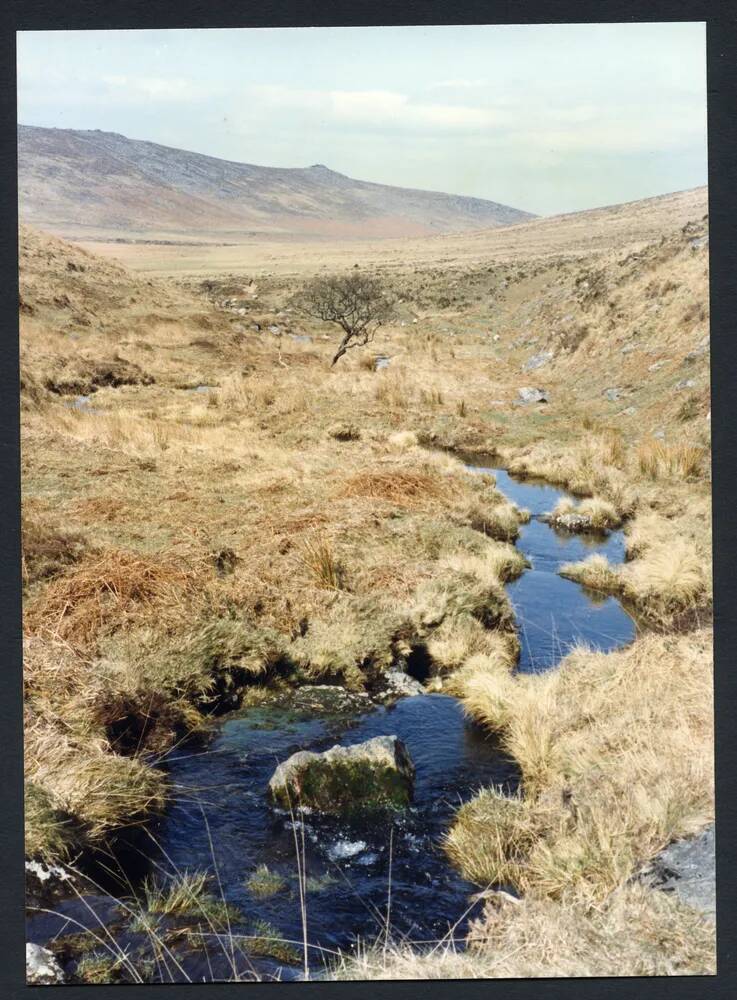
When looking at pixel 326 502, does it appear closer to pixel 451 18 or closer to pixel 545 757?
pixel 545 757

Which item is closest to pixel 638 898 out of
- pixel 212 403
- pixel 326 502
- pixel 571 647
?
pixel 571 647

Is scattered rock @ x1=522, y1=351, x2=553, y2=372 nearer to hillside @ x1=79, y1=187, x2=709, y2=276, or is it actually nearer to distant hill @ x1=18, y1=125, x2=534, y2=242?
hillside @ x1=79, y1=187, x2=709, y2=276

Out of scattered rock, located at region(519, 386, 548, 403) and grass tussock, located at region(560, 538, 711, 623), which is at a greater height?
scattered rock, located at region(519, 386, 548, 403)

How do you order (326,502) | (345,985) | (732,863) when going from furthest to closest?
(326,502), (732,863), (345,985)

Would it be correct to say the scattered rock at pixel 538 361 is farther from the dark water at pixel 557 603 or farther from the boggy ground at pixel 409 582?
the dark water at pixel 557 603

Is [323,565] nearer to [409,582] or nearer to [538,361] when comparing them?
[409,582]

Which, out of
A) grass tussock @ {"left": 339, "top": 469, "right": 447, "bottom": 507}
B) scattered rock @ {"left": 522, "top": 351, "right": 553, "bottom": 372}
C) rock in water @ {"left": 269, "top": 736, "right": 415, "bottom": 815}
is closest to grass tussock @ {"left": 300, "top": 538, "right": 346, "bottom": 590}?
grass tussock @ {"left": 339, "top": 469, "right": 447, "bottom": 507}
